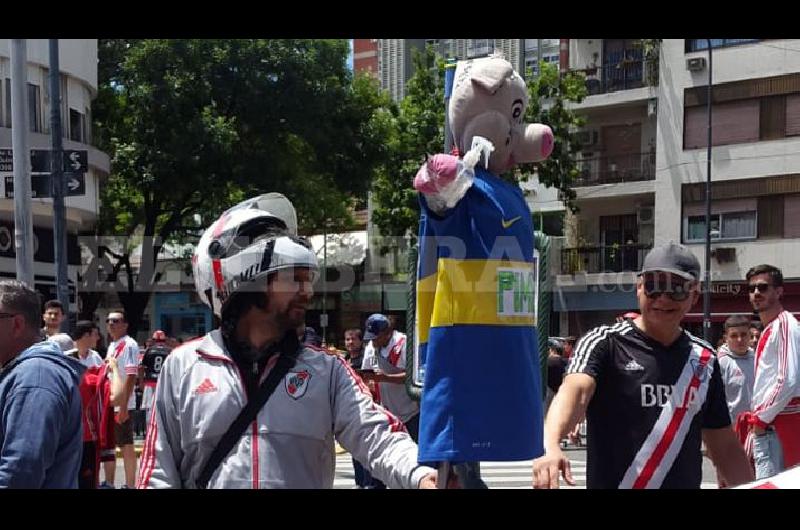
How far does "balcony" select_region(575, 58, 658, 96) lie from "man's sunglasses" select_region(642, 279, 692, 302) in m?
29.3

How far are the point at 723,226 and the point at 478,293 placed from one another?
92.9ft

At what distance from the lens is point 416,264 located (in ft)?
14.0

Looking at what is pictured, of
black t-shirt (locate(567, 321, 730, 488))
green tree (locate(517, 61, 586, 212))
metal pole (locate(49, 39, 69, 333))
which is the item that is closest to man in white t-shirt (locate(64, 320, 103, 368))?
metal pole (locate(49, 39, 69, 333))

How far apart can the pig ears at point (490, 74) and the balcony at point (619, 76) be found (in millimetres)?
28688

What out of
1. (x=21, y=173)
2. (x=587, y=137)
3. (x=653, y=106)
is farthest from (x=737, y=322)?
(x=587, y=137)

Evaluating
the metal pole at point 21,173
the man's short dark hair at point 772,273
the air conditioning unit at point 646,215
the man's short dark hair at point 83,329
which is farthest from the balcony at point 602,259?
the man's short dark hair at point 772,273

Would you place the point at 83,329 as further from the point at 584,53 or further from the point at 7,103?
the point at 584,53

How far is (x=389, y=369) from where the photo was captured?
29.7ft

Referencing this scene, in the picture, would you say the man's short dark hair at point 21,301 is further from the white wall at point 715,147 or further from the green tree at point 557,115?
the white wall at point 715,147

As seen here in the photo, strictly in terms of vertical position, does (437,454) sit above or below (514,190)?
below
